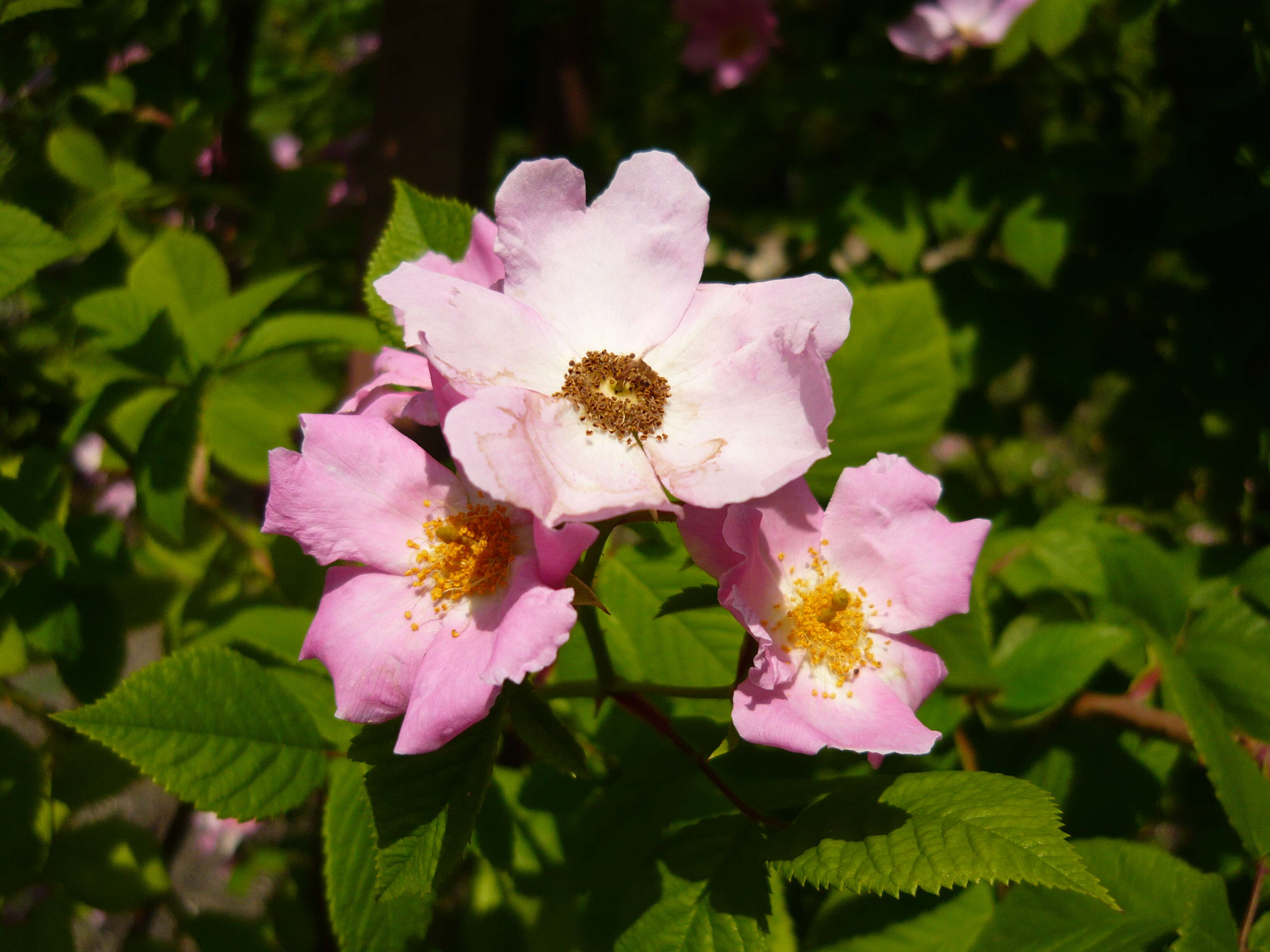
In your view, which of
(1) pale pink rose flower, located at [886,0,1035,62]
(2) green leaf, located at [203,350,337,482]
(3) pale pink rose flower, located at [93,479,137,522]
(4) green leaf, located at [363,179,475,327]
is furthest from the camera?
(3) pale pink rose flower, located at [93,479,137,522]

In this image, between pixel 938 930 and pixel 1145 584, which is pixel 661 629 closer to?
pixel 938 930

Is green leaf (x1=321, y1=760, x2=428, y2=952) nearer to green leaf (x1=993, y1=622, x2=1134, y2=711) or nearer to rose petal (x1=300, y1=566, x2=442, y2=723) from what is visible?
rose petal (x1=300, y1=566, x2=442, y2=723)

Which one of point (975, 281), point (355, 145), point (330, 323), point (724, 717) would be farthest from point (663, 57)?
point (724, 717)

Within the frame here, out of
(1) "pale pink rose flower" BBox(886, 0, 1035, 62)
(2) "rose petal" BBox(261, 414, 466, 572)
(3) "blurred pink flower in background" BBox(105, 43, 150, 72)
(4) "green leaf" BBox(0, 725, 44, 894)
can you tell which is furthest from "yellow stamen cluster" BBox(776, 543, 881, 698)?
(3) "blurred pink flower in background" BBox(105, 43, 150, 72)

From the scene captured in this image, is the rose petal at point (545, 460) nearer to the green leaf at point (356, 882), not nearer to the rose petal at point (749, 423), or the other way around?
the rose petal at point (749, 423)

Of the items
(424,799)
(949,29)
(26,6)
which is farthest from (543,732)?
(949,29)

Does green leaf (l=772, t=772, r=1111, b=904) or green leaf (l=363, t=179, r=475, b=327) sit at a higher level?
green leaf (l=363, t=179, r=475, b=327)
